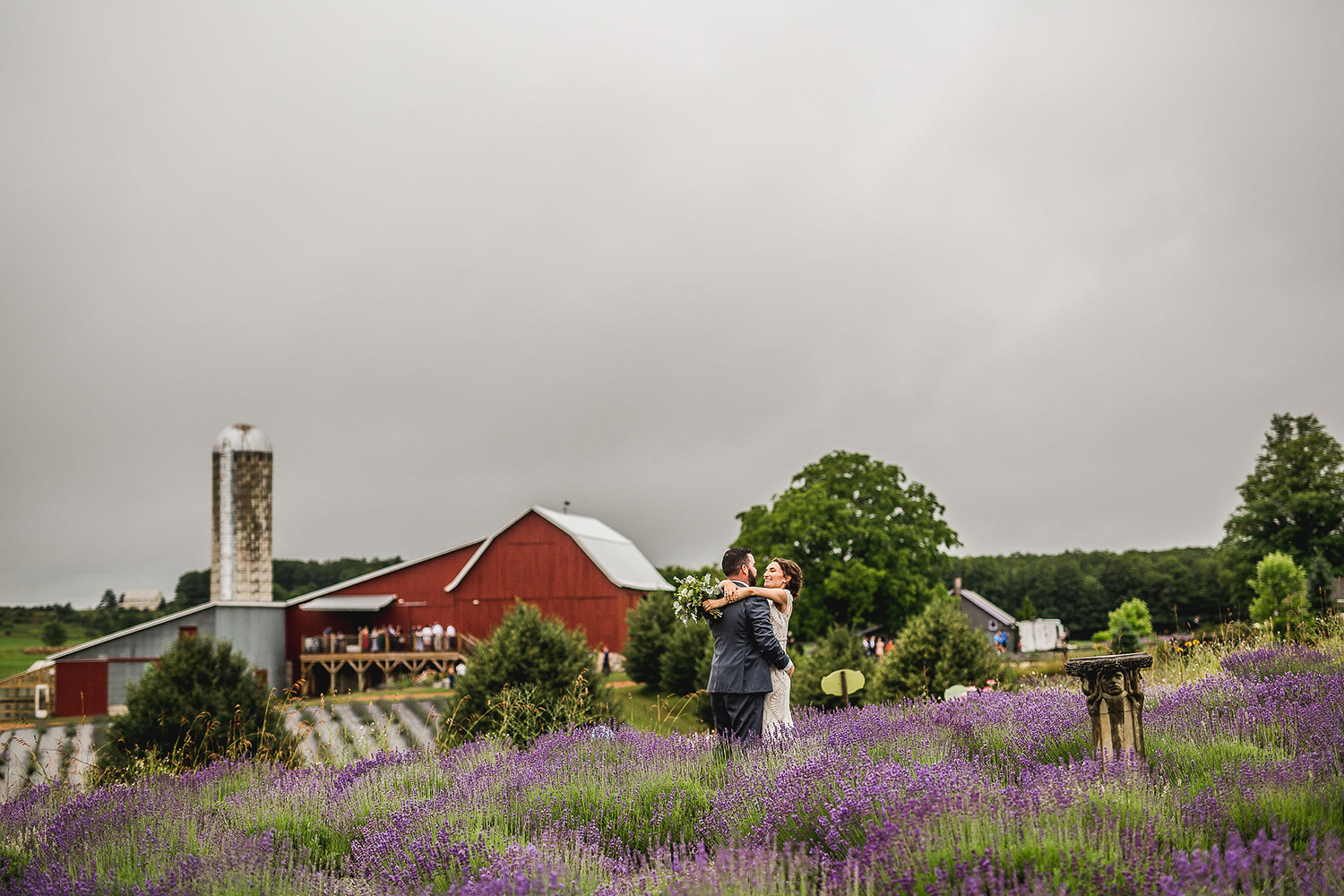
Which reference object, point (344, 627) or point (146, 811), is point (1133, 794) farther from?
point (344, 627)

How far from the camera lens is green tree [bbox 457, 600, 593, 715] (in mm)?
13273

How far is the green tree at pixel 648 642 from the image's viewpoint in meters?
27.5

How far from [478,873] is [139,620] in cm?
7366

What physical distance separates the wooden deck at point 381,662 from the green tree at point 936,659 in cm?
2363

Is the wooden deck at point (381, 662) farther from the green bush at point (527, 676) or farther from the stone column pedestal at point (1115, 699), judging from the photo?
the stone column pedestal at point (1115, 699)

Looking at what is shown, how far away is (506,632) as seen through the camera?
1380cm

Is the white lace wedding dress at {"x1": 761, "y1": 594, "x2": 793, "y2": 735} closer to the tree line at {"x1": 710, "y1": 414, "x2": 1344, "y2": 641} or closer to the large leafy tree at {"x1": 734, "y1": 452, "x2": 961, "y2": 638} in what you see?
the tree line at {"x1": 710, "y1": 414, "x2": 1344, "y2": 641}

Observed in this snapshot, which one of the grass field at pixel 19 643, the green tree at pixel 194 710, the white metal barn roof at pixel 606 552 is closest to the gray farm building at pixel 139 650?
the white metal barn roof at pixel 606 552

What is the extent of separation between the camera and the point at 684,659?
79.3 feet

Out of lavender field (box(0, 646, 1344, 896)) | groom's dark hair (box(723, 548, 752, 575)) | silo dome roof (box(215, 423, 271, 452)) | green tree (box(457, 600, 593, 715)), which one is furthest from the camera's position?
silo dome roof (box(215, 423, 271, 452))

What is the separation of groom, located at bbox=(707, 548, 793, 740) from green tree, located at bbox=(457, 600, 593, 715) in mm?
6713

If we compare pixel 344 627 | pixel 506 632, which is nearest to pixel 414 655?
pixel 344 627

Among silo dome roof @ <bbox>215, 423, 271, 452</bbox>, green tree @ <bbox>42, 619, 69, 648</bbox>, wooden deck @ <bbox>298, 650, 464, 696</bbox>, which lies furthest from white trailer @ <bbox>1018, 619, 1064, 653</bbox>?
green tree @ <bbox>42, 619, 69, 648</bbox>

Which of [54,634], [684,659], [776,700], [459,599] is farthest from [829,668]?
[54,634]
